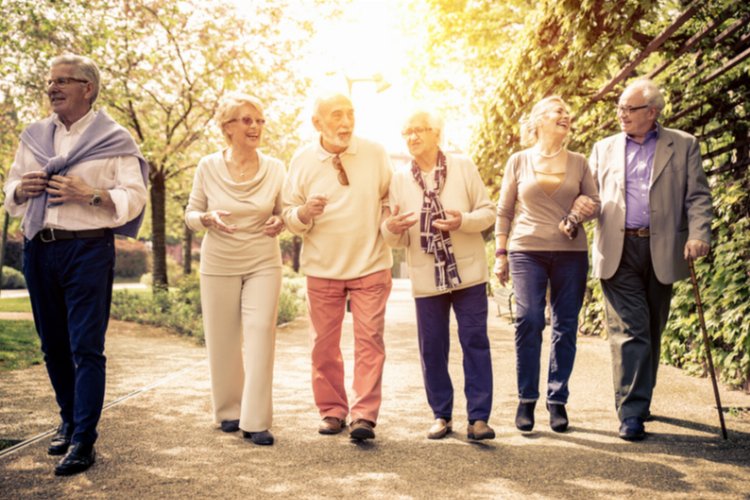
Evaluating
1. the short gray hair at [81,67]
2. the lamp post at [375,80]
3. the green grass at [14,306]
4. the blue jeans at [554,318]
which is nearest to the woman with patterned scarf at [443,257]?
the blue jeans at [554,318]

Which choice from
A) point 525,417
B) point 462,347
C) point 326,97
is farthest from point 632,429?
point 326,97

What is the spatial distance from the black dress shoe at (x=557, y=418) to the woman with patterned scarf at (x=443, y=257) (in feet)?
1.74

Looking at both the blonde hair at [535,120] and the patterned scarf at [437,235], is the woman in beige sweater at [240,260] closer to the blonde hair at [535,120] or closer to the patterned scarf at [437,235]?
the patterned scarf at [437,235]

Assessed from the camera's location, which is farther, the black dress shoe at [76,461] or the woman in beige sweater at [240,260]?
the woman in beige sweater at [240,260]

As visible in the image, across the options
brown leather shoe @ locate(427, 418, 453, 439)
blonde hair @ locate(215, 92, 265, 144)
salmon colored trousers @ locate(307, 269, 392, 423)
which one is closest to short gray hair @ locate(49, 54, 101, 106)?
blonde hair @ locate(215, 92, 265, 144)

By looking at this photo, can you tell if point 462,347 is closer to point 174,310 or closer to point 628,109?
point 628,109

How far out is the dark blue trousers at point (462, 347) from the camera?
456 centimetres

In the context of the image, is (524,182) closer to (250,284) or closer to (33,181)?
(250,284)

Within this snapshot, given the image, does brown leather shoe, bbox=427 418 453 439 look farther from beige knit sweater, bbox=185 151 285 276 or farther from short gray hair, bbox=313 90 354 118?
short gray hair, bbox=313 90 354 118

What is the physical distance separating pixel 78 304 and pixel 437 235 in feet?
6.97

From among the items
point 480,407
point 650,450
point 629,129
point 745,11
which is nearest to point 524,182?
point 629,129

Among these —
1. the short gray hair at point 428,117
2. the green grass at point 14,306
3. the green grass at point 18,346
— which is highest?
the short gray hair at point 428,117

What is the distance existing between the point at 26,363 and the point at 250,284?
442 centimetres

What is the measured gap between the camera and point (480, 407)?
452 centimetres
